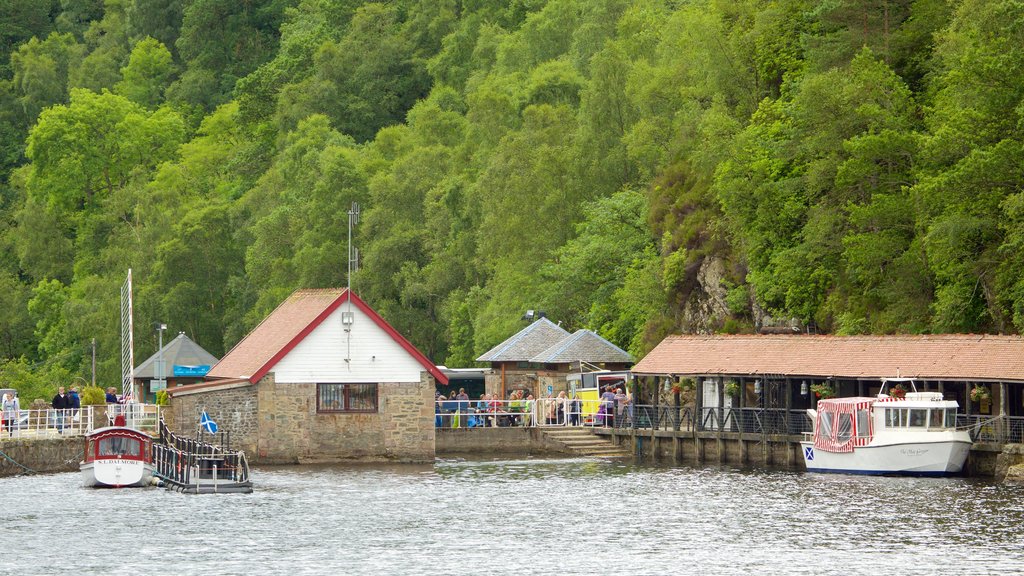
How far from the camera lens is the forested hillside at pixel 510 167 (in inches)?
2581

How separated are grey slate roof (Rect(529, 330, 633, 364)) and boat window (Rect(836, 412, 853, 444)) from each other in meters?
18.4

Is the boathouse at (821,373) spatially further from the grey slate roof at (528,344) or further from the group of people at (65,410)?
the group of people at (65,410)

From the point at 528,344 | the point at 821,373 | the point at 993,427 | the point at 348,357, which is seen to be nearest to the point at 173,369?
the point at 528,344

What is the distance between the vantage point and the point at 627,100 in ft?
309

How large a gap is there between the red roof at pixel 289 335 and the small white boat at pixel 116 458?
22.0 feet

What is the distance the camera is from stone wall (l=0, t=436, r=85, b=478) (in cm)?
6047

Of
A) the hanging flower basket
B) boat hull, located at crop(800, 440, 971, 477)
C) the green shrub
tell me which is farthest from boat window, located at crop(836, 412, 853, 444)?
the green shrub

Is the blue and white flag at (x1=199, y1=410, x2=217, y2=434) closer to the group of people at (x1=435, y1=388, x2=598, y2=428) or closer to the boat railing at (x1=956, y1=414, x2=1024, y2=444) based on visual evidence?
the group of people at (x1=435, y1=388, x2=598, y2=428)

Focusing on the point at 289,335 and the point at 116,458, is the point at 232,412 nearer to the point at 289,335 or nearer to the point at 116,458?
the point at 289,335

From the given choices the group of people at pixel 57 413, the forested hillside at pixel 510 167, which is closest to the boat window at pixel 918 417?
the forested hillside at pixel 510 167

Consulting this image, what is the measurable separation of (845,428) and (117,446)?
22637mm

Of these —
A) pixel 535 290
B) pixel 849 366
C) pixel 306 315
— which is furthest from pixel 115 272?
pixel 849 366

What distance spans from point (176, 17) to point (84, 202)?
34212 millimetres

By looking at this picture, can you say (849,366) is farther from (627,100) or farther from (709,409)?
(627,100)
